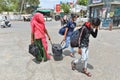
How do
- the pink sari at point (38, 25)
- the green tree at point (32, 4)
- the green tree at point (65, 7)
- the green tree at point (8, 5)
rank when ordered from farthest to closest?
the green tree at point (65, 7)
the green tree at point (32, 4)
the green tree at point (8, 5)
the pink sari at point (38, 25)

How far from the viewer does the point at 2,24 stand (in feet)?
81.4

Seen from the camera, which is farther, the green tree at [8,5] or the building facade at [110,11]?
the green tree at [8,5]

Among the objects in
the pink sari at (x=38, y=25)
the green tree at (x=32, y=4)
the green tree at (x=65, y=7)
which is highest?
the pink sari at (x=38, y=25)

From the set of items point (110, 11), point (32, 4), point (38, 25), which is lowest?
point (32, 4)

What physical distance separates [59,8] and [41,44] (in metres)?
78.4

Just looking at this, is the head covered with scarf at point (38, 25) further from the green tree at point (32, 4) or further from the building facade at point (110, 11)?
the green tree at point (32, 4)

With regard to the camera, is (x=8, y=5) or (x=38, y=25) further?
(x=8, y=5)

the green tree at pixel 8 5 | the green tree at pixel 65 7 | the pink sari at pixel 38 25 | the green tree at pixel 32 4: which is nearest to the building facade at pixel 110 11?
the pink sari at pixel 38 25

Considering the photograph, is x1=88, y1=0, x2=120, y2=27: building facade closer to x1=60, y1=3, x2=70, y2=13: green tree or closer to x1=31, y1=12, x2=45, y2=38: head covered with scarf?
x1=31, y1=12, x2=45, y2=38: head covered with scarf

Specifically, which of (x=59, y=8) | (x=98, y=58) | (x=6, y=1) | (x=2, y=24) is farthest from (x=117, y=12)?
Answer: (x=59, y=8)

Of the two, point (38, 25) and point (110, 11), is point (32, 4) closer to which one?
point (110, 11)

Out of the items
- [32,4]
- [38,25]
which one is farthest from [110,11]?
[32,4]

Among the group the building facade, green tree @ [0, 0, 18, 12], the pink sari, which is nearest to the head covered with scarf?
the pink sari

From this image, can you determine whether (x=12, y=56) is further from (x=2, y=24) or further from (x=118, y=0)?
(x=118, y=0)
